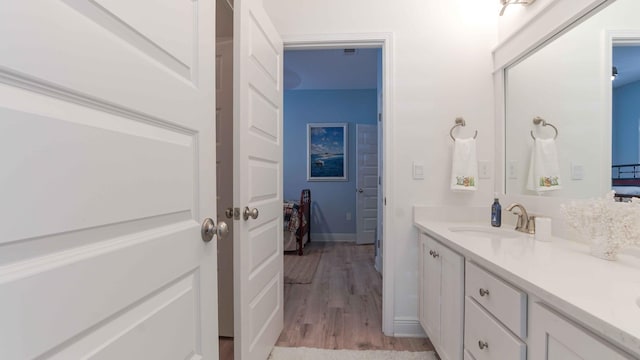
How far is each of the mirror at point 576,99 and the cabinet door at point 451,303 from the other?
25.7 inches

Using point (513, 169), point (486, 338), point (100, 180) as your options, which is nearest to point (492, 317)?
point (486, 338)

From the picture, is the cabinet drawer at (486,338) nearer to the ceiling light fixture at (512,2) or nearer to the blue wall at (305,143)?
the ceiling light fixture at (512,2)

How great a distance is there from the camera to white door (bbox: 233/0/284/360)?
133 centimetres

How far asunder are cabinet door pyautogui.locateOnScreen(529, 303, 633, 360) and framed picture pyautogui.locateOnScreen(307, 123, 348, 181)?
4532 millimetres

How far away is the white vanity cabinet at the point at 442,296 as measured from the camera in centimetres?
141

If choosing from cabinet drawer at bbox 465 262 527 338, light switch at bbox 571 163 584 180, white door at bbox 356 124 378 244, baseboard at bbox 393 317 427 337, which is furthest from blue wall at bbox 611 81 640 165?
white door at bbox 356 124 378 244

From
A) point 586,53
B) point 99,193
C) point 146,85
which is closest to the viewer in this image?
point 99,193

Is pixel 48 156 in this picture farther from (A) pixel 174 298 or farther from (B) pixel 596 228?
(B) pixel 596 228

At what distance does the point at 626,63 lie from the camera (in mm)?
1184

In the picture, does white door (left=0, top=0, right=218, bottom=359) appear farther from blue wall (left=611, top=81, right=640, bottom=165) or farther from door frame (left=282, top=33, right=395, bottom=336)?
blue wall (left=611, top=81, right=640, bottom=165)

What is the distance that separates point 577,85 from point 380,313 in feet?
6.45

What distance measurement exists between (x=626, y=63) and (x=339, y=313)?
224cm

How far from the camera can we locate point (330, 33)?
2.09 meters

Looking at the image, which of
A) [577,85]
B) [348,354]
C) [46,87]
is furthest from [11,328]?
[577,85]
